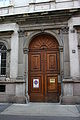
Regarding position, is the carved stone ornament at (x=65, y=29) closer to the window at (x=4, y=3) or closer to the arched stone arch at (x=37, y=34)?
the arched stone arch at (x=37, y=34)

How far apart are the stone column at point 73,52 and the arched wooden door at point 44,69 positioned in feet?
2.93

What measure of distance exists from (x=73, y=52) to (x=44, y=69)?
204cm

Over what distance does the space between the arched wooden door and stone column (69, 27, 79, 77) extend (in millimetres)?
893

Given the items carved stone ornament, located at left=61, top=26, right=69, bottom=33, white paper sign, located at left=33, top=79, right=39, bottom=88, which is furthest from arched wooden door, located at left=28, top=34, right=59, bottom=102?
carved stone ornament, located at left=61, top=26, right=69, bottom=33

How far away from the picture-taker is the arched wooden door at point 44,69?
28.7 ft

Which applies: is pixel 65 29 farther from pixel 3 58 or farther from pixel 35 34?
pixel 3 58

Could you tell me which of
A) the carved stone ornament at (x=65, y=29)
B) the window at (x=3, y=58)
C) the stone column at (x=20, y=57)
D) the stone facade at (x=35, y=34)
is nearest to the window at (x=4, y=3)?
the stone facade at (x=35, y=34)

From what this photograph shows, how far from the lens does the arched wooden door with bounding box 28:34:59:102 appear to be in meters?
8.74

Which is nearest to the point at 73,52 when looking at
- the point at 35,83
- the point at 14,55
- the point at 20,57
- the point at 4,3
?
the point at 35,83

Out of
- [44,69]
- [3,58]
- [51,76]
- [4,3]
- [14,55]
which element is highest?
[4,3]

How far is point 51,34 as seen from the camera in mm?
8945

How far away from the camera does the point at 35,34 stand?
9.09m

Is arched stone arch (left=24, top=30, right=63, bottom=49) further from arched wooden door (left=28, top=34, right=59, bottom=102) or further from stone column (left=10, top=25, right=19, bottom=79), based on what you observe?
stone column (left=10, top=25, right=19, bottom=79)

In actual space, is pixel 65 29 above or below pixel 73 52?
above
